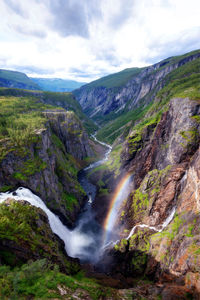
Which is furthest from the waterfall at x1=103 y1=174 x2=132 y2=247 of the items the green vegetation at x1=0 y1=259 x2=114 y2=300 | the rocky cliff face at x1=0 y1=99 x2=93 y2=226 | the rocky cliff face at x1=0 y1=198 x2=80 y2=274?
the green vegetation at x1=0 y1=259 x2=114 y2=300

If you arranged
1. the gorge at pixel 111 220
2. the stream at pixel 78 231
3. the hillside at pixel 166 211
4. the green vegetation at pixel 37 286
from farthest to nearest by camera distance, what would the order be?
the stream at pixel 78 231, the hillside at pixel 166 211, the gorge at pixel 111 220, the green vegetation at pixel 37 286

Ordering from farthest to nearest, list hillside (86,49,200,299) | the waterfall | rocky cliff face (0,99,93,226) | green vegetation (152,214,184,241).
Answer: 1. the waterfall
2. rocky cliff face (0,99,93,226)
3. green vegetation (152,214,184,241)
4. hillside (86,49,200,299)

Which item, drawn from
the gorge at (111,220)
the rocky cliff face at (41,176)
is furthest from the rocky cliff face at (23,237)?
the rocky cliff face at (41,176)

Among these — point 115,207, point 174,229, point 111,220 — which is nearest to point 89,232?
point 111,220

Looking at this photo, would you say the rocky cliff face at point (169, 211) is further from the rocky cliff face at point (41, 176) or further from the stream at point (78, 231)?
the rocky cliff face at point (41, 176)

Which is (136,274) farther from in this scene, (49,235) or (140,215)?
(49,235)

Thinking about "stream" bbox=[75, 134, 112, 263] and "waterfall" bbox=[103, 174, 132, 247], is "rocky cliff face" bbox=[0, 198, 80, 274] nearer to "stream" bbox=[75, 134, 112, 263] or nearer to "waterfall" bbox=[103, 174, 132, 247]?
"stream" bbox=[75, 134, 112, 263]

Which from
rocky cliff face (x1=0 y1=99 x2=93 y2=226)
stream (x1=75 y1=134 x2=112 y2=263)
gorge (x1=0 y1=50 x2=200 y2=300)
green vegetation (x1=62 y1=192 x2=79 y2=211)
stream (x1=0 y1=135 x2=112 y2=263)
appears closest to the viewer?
gorge (x1=0 y1=50 x2=200 y2=300)

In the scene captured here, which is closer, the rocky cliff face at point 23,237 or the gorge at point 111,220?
the gorge at point 111,220

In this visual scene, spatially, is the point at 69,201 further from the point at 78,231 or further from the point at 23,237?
the point at 23,237
